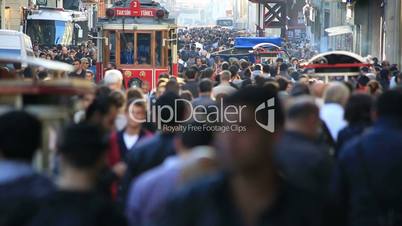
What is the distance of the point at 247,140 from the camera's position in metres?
4.49

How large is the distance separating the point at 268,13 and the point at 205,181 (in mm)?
69593

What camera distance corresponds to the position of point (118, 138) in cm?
952

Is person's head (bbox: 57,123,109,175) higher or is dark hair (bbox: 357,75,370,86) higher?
person's head (bbox: 57,123,109,175)

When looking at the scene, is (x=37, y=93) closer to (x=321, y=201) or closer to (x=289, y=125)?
(x=289, y=125)

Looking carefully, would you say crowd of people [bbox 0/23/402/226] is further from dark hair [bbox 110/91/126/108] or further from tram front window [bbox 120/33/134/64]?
tram front window [bbox 120/33/134/64]

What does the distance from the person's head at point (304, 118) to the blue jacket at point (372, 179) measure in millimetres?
300

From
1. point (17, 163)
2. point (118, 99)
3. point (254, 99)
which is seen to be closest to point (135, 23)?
point (118, 99)

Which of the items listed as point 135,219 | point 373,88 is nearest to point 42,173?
point 135,219

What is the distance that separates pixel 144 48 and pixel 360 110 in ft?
59.8

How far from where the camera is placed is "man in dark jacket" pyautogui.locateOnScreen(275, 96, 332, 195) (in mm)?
7391

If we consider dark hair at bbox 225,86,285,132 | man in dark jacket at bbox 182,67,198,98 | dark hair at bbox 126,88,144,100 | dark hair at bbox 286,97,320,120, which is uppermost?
dark hair at bbox 225,86,285,132

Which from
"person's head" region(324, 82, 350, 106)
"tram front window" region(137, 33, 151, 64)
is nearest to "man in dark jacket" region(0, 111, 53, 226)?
"person's head" region(324, 82, 350, 106)

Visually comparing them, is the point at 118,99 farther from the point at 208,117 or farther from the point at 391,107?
the point at 391,107

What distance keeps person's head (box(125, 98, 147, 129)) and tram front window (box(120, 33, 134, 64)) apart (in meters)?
16.8
